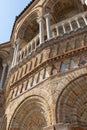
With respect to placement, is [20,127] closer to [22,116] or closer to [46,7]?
[22,116]

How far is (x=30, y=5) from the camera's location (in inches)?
463

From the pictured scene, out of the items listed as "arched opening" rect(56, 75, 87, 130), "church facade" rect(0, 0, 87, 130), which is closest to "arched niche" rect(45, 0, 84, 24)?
"church facade" rect(0, 0, 87, 130)

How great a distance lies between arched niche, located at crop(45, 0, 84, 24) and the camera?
35.5ft

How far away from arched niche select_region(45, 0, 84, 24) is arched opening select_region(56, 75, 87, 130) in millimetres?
4779

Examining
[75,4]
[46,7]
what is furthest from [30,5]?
[75,4]

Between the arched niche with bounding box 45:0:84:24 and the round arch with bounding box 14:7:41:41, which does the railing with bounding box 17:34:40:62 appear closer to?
the arched niche with bounding box 45:0:84:24

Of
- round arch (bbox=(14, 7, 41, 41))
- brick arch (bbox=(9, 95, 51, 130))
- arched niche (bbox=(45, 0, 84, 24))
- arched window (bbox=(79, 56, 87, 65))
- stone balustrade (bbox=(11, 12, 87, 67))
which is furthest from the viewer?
round arch (bbox=(14, 7, 41, 41))

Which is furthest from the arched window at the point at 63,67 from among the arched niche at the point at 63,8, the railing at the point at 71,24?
the arched niche at the point at 63,8

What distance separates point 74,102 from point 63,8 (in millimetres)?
6119

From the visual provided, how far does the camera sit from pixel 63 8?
11594mm

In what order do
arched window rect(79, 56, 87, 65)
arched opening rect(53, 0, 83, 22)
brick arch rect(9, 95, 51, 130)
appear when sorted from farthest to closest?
1. arched opening rect(53, 0, 83, 22)
2. brick arch rect(9, 95, 51, 130)
3. arched window rect(79, 56, 87, 65)

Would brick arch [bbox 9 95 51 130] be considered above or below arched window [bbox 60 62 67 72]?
below

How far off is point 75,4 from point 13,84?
5.12 m

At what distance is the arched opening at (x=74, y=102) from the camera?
6504 mm
